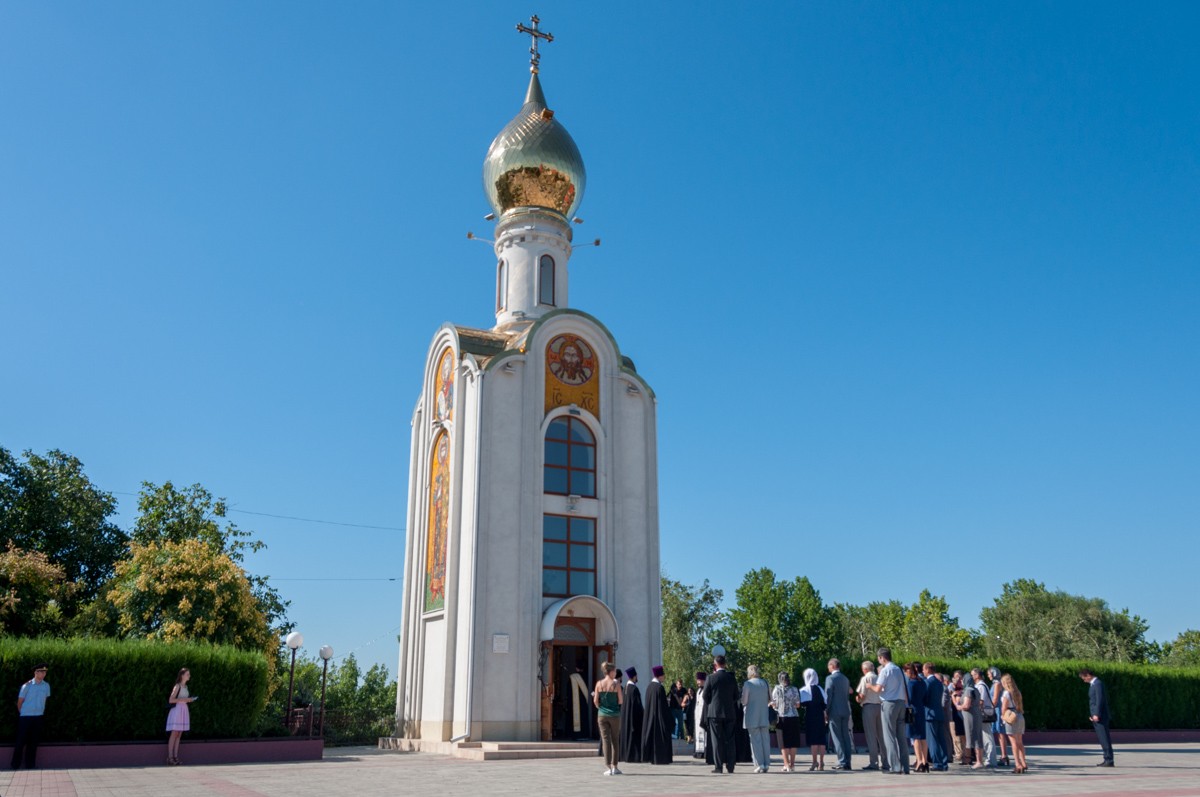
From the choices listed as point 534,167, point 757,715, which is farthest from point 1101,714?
point 534,167

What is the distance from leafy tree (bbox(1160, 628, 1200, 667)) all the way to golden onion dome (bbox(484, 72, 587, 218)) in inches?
1929

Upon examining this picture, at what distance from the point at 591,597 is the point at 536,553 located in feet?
4.95

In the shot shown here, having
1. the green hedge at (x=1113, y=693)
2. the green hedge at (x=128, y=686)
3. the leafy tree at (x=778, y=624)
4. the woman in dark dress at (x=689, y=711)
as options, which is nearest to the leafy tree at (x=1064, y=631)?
the leafy tree at (x=778, y=624)

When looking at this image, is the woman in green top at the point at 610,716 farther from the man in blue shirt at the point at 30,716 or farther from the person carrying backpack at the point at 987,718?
the man in blue shirt at the point at 30,716

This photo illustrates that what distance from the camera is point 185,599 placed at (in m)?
23.5

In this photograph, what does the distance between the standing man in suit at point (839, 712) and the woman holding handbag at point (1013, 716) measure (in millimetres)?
2147

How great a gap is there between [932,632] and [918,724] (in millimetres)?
50956

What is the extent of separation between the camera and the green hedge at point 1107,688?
975 inches

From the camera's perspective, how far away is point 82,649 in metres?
16.0

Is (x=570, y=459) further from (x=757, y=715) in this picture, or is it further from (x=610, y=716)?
(x=757, y=715)

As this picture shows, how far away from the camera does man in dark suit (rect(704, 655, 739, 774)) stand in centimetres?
1301

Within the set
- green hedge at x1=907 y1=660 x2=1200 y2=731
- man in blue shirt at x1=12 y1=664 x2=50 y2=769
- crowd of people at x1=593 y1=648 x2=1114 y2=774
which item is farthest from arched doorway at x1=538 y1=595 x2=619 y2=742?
green hedge at x1=907 y1=660 x2=1200 y2=731

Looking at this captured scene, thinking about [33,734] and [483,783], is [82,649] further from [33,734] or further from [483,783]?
[483,783]

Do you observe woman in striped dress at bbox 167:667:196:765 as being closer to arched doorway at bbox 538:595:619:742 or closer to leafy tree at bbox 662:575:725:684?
arched doorway at bbox 538:595:619:742
